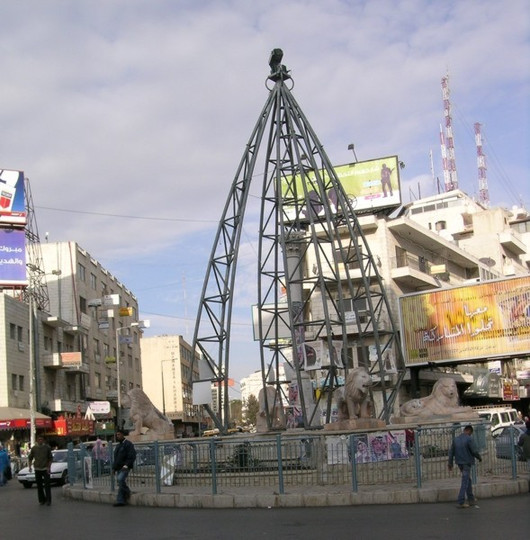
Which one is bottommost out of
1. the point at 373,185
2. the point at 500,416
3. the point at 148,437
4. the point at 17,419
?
the point at 500,416

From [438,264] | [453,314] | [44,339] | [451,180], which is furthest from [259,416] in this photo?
[451,180]

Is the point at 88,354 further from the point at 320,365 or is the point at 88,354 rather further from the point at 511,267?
the point at 320,365

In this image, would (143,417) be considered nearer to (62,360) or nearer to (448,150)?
(62,360)

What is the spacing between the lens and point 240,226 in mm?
24750

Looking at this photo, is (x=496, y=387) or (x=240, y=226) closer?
(x=240, y=226)

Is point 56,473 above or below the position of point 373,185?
below

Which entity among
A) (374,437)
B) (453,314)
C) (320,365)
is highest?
(453,314)

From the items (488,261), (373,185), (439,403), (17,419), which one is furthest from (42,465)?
(488,261)

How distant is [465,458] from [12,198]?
4052cm

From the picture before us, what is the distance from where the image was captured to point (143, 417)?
76.5 feet

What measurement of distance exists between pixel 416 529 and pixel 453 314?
36.1 metres

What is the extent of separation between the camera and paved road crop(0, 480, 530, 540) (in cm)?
1036

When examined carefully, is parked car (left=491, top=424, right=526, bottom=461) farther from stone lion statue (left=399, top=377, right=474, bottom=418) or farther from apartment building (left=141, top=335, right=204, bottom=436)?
apartment building (left=141, top=335, right=204, bottom=436)

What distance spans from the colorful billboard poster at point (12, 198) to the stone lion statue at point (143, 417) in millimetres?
27552
